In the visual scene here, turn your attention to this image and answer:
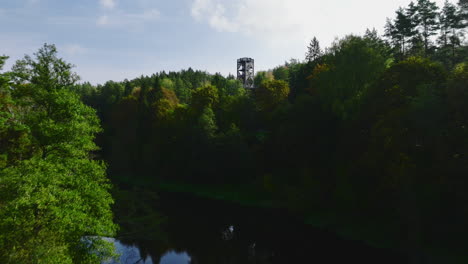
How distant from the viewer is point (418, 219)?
28.3 metres

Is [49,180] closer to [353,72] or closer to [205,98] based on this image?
[353,72]

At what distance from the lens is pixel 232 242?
34.6 m

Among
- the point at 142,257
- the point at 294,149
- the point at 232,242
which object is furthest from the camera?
the point at 294,149

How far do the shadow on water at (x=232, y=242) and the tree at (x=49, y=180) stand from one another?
11445mm

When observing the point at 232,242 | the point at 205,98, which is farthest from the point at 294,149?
the point at 205,98

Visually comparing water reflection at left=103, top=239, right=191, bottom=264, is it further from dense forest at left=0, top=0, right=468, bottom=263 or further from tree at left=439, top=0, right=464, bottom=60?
tree at left=439, top=0, right=464, bottom=60

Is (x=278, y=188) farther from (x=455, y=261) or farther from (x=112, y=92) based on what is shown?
(x=112, y=92)

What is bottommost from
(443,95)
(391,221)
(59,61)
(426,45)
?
(391,221)

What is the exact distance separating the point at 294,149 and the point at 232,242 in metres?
15.7

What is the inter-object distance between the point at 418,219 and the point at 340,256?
24.1 ft

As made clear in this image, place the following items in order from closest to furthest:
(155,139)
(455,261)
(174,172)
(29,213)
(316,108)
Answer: (29,213) < (455,261) < (316,108) < (174,172) < (155,139)

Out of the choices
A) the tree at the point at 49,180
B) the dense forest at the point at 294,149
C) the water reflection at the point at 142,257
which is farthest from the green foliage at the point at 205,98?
the tree at the point at 49,180

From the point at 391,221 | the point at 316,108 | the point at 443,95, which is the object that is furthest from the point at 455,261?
the point at 316,108

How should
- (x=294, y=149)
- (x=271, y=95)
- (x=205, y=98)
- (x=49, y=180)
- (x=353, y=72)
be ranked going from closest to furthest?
(x=49, y=180) → (x=353, y=72) → (x=294, y=149) → (x=271, y=95) → (x=205, y=98)
